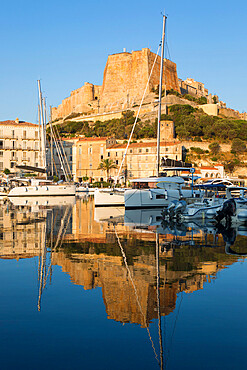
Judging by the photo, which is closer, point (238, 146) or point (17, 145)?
point (17, 145)

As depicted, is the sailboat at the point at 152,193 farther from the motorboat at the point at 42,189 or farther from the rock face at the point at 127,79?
the rock face at the point at 127,79

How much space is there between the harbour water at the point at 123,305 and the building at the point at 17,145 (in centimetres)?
5566

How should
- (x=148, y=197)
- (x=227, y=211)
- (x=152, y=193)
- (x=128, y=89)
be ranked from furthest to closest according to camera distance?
(x=128, y=89) < (x=148, y=197) < (x=152, y=193) < (x=227, y=211)

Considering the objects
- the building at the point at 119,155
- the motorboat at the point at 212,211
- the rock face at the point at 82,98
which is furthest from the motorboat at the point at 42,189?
the rock face at the point at 82,98

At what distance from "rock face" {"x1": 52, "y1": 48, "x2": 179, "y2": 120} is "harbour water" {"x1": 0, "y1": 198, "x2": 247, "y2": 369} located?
8759 cm

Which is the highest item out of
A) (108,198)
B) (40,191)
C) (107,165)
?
Result: (107,165)

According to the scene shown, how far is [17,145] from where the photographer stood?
66.5 meters

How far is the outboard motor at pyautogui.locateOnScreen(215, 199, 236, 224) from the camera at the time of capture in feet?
62.8

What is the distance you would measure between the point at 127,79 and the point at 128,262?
9864 centimetres

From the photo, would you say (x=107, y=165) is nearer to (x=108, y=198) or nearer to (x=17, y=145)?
(x=17, y=145)

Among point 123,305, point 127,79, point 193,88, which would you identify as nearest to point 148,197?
point 123,305

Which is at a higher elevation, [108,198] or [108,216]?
[108,198]

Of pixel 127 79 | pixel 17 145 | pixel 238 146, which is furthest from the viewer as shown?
pixel 127 79

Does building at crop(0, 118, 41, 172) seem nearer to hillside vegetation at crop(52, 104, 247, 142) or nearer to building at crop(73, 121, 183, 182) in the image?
building at crop(73, 121, 183, 182)
